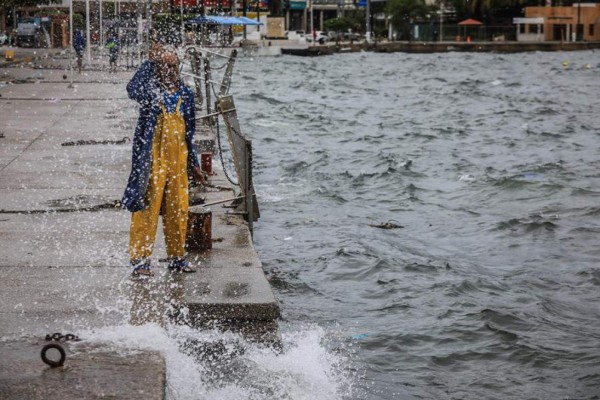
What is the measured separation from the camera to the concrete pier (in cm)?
549

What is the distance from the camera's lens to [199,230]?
28.0ft

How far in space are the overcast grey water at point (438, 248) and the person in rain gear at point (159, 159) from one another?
52.9 inches

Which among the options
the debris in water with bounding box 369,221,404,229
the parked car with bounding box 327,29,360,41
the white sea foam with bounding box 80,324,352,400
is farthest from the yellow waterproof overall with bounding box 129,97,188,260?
the parked car with bounding box 327,29,360,41

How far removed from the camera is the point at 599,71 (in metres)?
60.1

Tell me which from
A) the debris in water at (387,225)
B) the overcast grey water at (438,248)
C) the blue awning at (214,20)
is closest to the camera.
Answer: the overcast grey water at (438,248)

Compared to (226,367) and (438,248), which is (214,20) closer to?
(438,248)

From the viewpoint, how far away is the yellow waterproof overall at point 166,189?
766 centimetres

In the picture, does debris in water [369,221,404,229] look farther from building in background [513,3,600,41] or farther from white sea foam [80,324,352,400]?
building in background [513,3,600,41]

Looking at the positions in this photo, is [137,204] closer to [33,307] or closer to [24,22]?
[33,307]

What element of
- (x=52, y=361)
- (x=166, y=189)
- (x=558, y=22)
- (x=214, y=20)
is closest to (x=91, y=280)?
(x=166, y=189)

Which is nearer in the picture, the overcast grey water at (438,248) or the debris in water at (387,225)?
the overcast grey water at (438,248)

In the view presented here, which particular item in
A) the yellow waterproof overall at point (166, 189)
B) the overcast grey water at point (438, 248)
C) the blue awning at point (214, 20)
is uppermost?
the blue awning at point (214, 20)

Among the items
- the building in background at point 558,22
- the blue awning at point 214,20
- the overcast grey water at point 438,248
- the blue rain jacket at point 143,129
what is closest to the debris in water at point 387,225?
the overcast grey water at point 438,248

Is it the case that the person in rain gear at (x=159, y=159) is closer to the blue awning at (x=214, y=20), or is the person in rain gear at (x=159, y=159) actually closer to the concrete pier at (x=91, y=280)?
the concrete pier at (x=91, y=280)
